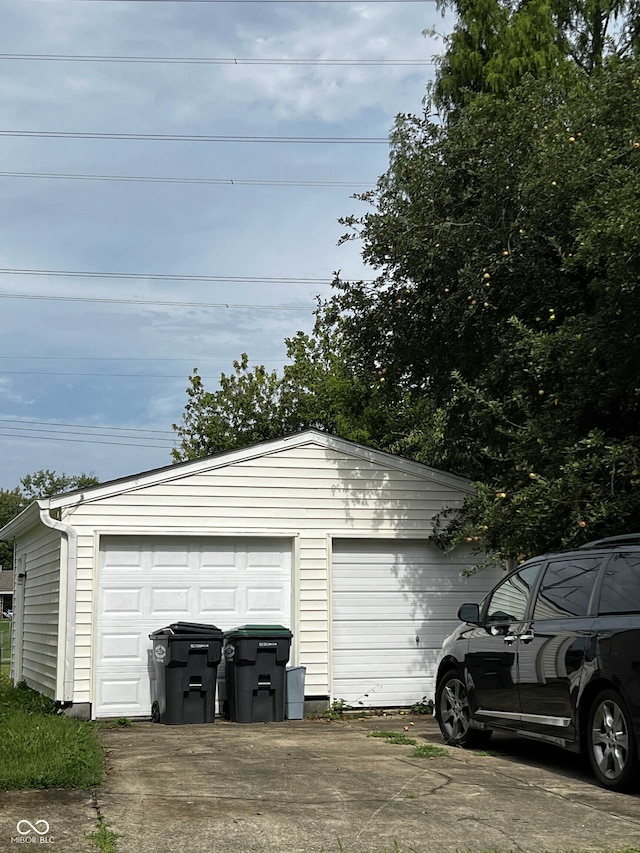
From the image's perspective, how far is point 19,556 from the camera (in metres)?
18.6

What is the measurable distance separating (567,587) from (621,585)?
815 mm

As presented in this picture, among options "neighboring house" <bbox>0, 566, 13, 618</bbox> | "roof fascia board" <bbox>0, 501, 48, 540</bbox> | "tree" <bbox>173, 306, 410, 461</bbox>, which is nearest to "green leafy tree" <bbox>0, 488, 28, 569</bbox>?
"neighboring house" <bbox>0, 566, 13, 618</bbox>

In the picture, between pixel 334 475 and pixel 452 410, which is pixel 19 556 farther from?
pixel 452 410

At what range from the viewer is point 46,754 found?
810 cm

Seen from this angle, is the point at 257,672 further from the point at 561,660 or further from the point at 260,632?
the point at 561,660

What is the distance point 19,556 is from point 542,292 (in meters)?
10.6

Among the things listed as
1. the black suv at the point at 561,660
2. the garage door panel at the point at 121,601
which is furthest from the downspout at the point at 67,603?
the black suv at the point at 561,660

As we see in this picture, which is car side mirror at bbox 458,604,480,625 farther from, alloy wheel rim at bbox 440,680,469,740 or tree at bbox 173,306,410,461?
tree at bbox 173,306,410,461

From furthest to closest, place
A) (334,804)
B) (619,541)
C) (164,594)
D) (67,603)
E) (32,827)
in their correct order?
(164,594) < (67,603) < (619,541) < (334,804) < (32,827)

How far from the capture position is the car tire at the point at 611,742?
24.1ft

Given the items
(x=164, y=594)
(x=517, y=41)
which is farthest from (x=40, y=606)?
(x=517, y=41)

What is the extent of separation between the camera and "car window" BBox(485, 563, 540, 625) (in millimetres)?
9172

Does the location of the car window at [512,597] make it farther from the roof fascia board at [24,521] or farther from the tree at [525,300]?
the roof fascia board at [24,521]

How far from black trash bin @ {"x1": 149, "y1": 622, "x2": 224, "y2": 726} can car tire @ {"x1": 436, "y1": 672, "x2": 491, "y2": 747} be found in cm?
320
